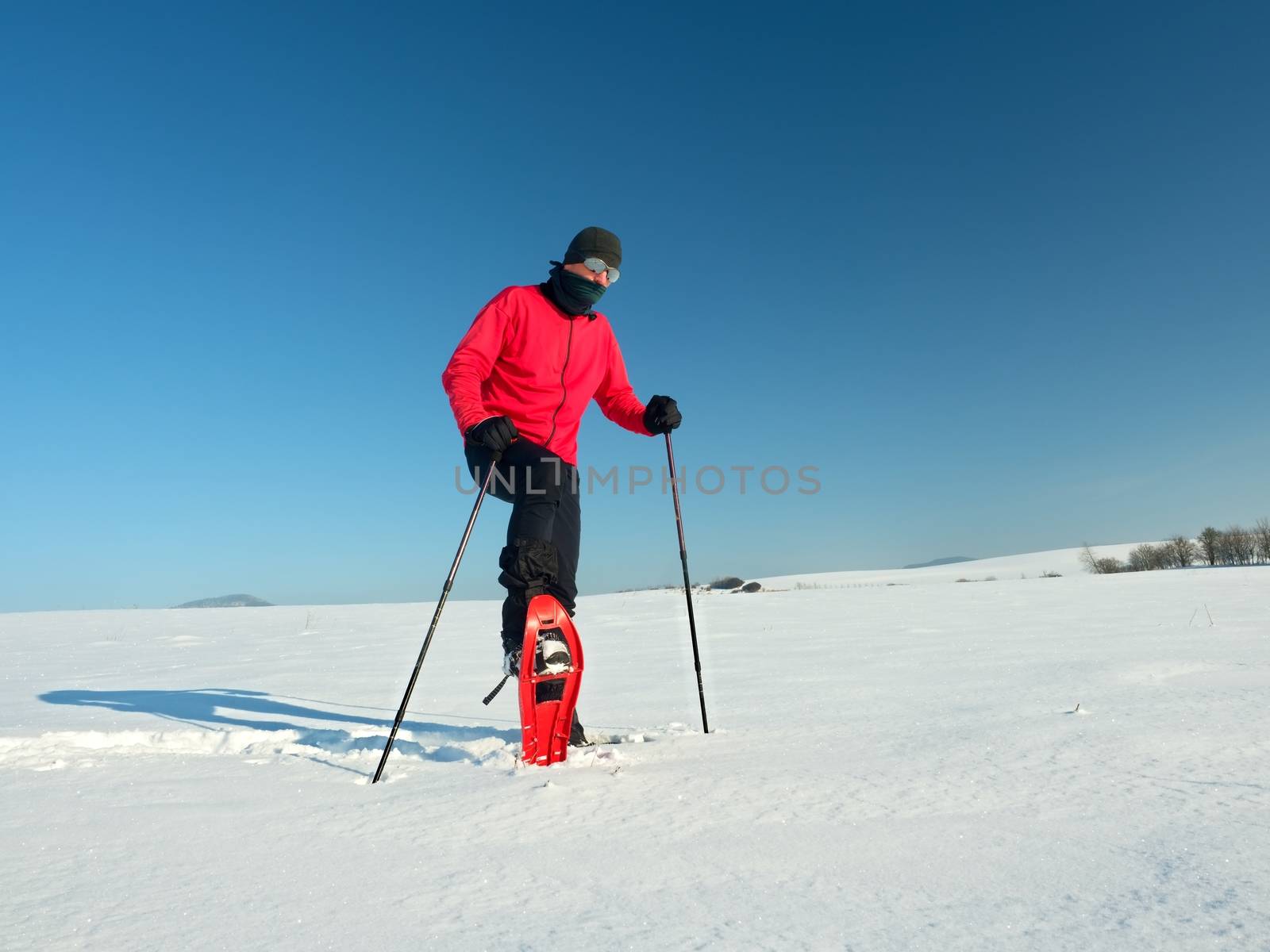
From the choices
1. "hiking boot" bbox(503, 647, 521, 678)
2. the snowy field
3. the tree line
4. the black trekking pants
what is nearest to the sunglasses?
the black trekking pants

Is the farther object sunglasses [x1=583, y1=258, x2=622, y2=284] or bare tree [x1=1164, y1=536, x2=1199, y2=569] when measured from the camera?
bare tree [x1=1164, y1=536, x2=1199, y2=569]

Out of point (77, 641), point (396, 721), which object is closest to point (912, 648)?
point (396, 721)

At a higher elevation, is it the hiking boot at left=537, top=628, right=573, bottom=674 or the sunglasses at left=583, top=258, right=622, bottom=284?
the sunglasses at left=583, top=258, right=622, bottom=284

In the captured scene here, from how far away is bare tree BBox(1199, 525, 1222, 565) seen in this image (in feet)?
111

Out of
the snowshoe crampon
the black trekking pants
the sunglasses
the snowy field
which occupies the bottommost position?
the snowy field

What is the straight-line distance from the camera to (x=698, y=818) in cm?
137

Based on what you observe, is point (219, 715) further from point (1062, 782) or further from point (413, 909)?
point (1062, 782)

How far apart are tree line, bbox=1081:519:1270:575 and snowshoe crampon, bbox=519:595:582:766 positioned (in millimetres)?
36032

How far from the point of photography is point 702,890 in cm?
103

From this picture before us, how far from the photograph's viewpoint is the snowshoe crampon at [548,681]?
6.97ft

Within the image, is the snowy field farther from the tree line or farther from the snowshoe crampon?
the tree line

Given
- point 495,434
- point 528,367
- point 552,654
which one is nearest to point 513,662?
point 552,654

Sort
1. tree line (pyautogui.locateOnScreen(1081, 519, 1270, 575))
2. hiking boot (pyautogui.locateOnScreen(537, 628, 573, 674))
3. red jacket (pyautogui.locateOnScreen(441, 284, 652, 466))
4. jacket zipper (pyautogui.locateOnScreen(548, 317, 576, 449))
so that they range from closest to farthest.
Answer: hiking boot (pyautogui.locateOnScreen(537, 628, 573, 674)) < red jacket (pyautogui.locateOnScreen(441, 284, 652, 466)) < jacket zipper (pyautogui.locateOnScreen(548, 317, 576, 449)) < tree line (pyautogui.locateOnScreen(1081, 519, 1270, 575))

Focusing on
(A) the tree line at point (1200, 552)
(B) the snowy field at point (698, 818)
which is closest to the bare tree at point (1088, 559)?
(A) the tree line at point (1200, 552)
